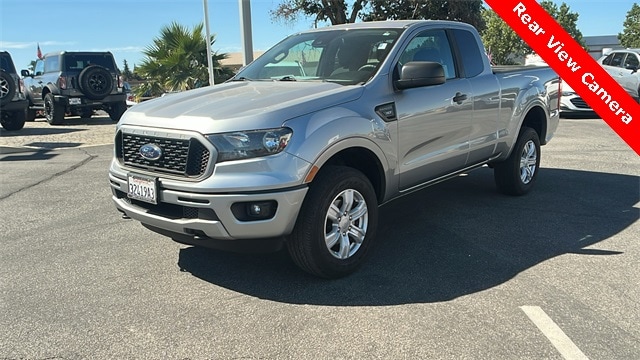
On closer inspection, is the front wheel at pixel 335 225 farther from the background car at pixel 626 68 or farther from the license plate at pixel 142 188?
the background car at pixel 626 68

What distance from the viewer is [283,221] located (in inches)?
130

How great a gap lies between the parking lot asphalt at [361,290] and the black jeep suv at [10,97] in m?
7.24

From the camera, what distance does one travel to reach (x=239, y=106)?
3.49 m

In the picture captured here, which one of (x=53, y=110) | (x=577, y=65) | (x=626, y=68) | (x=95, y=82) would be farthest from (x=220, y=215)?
(x=626, y=68)

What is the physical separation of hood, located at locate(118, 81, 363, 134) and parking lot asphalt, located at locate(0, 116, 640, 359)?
117 centimetres

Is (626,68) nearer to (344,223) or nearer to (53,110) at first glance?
(344,223)

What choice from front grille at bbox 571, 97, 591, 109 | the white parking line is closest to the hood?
the white parking line

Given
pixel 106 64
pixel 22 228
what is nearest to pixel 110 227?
pixel 22 228

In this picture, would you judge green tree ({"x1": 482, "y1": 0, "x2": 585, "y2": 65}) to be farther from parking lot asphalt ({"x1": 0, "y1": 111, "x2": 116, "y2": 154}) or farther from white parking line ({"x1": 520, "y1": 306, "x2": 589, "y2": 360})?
white parking line ({"x1": 520, "y1": 306, "x2": 589, "y2": 360})

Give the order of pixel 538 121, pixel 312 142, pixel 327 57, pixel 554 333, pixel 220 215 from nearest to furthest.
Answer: pixel 554 333 < pixel 220 215 < pixel 312 142 < pixel 327 57 < pixel 538 121

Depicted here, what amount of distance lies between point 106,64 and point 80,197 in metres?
11.0

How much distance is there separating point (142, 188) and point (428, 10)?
18.7 metres

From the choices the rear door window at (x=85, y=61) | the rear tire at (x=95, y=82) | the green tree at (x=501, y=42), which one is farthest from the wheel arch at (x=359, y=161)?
the green tree at (x=501, y=42)

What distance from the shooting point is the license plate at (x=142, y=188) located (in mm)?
3438
